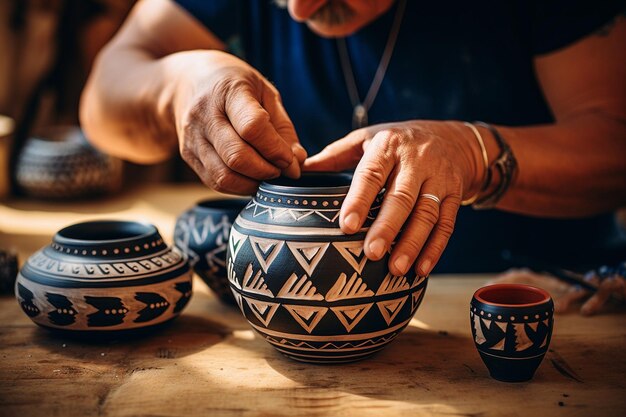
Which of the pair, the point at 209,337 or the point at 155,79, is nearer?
the point at 209,337

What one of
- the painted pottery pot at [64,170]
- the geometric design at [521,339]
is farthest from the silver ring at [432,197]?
the painted pottery pot at [64,170]

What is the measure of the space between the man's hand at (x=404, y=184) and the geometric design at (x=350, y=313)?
0.23ft

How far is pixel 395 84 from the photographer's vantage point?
1860 millimetres

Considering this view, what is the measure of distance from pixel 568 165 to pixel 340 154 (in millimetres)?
583

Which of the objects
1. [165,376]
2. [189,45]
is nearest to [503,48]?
[189,45]

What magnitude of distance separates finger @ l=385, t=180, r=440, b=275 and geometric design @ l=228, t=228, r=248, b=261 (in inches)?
9.0

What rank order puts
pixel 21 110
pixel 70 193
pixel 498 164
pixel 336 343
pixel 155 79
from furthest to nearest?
pixel 21 110 < pixel 70 193 < pixel 155 79 < pixel 498 164 < pixel 336 343

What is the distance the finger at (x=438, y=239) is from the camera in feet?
3.63

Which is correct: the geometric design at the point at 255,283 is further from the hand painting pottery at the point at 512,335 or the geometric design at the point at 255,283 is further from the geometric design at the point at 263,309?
the hand painting pottery at the point at 512,335

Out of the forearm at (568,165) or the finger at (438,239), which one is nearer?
the finger at (438,239)

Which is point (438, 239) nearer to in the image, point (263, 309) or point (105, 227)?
point (263, 309)

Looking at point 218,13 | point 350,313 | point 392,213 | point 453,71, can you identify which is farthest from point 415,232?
point 218,13

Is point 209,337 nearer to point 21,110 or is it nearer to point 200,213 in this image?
point 200,213

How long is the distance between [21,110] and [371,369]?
2.69 meters
